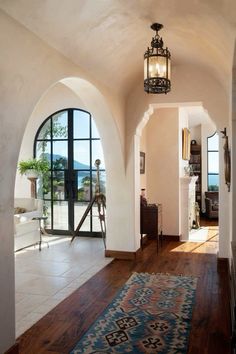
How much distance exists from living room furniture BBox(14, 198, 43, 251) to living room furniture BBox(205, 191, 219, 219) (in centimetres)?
529

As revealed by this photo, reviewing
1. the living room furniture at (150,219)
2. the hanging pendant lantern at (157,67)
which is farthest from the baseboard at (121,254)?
the hanging pendant lantern at (157,67)

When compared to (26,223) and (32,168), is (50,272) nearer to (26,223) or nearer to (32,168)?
(26,223)

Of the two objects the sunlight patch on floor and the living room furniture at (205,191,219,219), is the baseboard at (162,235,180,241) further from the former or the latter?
the living room furniture at (205,191,219,219)

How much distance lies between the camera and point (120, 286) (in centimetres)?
422

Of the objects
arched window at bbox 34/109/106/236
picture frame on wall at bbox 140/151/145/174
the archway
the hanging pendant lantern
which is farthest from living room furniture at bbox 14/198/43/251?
the hanging pendant lantern

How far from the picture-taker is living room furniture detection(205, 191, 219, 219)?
32.8ft

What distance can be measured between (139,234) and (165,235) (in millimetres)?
1306

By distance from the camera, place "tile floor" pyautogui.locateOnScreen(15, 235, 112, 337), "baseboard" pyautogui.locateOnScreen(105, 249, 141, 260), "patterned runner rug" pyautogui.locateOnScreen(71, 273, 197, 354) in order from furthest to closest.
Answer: "baseboard" pyautogui.locateOnScreen(105, 249, 141, 260)
"tile floor" pyautogui.locateOnScreen(15, 235, 112, 337)
"patterned runner rug" pyautogui.locateOnScreen(71, 273, 197, 354)

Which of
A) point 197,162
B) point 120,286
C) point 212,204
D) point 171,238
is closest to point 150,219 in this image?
point 171,238

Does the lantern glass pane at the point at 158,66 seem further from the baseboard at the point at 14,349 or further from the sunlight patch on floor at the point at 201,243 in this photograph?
the sunlight patch on floor at the point at 201,243

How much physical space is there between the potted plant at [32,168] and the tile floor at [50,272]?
1407 millimetres

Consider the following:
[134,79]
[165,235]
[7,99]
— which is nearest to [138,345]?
[7,99]

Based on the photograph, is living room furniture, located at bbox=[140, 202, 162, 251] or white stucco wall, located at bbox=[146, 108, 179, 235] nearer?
living room furniture, located at bbox=[140, 202, 162, 251]

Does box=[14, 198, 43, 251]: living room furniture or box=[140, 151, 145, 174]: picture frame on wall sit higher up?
box=[140, 151, 145, 174]: picture frame on wall
